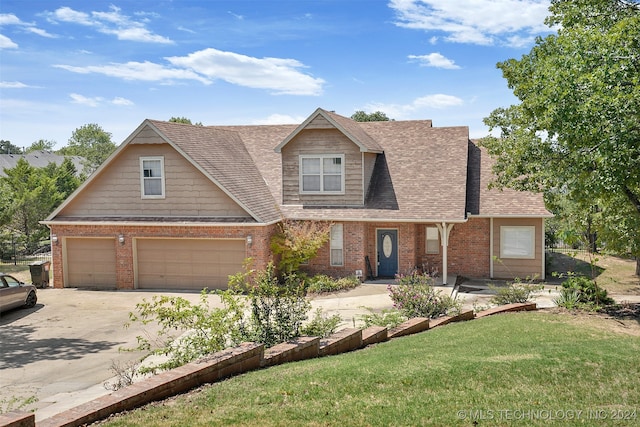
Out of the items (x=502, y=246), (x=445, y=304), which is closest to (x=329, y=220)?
(x=502, y=246)

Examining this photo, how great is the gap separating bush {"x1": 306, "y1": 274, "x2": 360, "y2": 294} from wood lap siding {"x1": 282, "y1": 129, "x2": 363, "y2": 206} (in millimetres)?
3183

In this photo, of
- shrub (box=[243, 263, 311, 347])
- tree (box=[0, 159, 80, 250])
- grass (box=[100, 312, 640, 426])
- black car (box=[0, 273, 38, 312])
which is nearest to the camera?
grass (box=[100, 312, 640, 426])

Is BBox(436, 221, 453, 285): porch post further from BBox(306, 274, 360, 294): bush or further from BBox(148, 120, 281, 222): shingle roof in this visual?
BBox(148, 120, 281, 222): shingle roof

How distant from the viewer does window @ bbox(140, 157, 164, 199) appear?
22531 millimetres

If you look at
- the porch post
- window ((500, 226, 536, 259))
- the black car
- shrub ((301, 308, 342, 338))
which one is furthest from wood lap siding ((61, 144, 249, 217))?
window ((500, 226, 536, 259))

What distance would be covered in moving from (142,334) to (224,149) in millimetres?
11888

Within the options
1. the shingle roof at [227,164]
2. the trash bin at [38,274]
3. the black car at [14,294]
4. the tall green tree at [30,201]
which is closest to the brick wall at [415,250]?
the shingle roof at [227,164]

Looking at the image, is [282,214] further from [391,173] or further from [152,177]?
[152,177]

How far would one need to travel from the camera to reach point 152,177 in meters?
22.6

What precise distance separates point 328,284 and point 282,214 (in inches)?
151

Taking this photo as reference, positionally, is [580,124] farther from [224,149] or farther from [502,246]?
[224,149]

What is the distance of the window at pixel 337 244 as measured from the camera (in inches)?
915

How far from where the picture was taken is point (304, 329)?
11.5 metres

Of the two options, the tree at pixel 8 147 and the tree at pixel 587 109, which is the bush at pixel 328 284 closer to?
the tree at pixel 587 109
